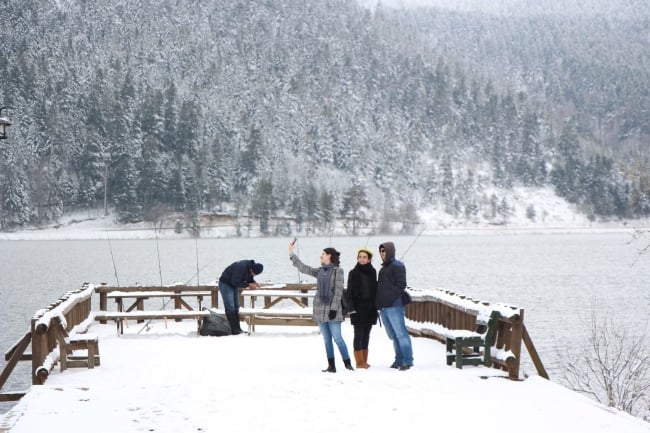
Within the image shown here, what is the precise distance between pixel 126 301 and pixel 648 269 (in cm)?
5112

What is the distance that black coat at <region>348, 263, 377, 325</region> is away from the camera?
11859mm

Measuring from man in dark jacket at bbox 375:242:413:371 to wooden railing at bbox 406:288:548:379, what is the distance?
1.16m

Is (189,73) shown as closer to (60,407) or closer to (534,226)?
(534,226)

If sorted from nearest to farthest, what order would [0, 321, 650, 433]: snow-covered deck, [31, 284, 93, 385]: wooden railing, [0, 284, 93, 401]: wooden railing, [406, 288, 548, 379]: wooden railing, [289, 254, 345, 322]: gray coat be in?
[0, 321, 650, 433]: snow-covered deck < [31, 284, 93, 385]: wooden railing < [0, 284, 93, 401]: wooden railing < [406, 288, 548, 379]: wooden railing < [289, 254, 345, 322]: gray coat

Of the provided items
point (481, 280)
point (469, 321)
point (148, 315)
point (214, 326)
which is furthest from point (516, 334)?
point (481, 280)

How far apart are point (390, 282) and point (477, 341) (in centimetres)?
145

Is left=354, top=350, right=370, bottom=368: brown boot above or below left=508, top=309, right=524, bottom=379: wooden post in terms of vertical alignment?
below

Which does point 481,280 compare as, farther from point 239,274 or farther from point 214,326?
point 239,274

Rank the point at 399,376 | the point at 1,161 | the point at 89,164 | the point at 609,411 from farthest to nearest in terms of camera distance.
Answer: the point at 89,164 → the point at 1,161 → the point at 399,376 → the point at 609,411

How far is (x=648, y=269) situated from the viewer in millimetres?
77438

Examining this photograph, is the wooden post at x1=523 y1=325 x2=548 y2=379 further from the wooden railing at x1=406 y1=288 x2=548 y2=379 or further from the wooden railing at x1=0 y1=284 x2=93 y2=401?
the wooden railing at x1=0 y1=284 x2=93 y2=401

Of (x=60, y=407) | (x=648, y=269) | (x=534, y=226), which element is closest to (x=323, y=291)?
(x=60, y=407)

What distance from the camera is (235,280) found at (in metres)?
15.8

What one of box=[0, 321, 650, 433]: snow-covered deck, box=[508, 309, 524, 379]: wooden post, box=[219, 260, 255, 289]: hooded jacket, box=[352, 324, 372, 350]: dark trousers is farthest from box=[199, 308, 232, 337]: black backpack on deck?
box=[508, 309, 524, 379]: wooden post
